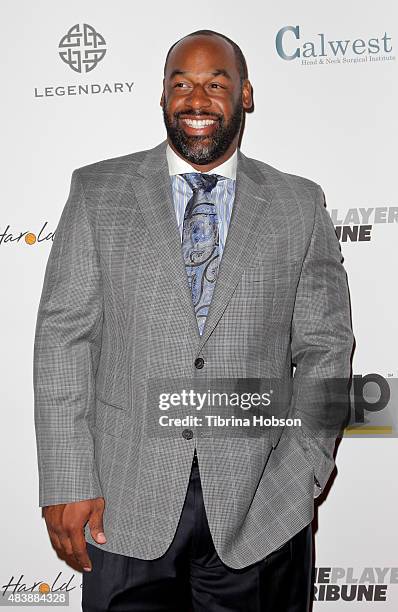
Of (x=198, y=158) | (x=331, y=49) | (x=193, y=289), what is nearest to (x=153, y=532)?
(x=193, y=289)

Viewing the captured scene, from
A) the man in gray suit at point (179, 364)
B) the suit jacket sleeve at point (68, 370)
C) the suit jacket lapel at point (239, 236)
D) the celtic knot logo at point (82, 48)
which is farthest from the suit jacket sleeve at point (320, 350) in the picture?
the celtic knot logo at point (82, 48)

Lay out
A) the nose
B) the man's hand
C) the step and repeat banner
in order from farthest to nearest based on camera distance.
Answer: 1. the step and repeat banner
2. the nose
3. the man's hand

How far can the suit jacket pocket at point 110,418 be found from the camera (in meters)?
1.82

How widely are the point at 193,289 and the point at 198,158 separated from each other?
331 mm

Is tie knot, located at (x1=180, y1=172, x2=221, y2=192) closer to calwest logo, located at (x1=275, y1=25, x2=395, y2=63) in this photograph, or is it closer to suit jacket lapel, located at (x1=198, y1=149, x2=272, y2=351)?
suit jacket lapel, located at (x1=198, y1=149, x2=272, y2=351)

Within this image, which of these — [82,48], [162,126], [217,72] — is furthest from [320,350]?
[82,48]

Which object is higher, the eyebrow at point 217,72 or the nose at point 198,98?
the eyebrow at point 217,72

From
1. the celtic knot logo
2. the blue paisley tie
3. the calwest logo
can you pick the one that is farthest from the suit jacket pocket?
the calwest logo

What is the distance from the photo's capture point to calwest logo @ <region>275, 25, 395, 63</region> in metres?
2.36

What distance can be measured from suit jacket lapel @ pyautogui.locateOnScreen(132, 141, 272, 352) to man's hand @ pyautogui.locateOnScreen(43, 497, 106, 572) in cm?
44

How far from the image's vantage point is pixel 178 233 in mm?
1801

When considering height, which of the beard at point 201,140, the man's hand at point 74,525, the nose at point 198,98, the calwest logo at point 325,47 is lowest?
the man's hand at point 74,525

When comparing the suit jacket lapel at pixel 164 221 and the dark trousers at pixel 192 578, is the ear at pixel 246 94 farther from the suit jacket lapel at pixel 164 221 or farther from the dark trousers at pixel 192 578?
the dark trousers at pixel 192 578

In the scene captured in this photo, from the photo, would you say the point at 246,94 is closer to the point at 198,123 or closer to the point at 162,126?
the point at 198,123
